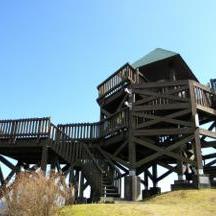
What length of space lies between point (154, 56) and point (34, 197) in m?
15.5

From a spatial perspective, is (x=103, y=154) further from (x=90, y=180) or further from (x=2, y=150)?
(x=2, y=150)

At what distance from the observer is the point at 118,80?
69.5ft

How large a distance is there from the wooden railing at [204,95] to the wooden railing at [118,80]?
3.81 m

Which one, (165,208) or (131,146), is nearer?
(165,208)

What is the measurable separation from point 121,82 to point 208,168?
7.29m

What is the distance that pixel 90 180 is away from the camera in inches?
677

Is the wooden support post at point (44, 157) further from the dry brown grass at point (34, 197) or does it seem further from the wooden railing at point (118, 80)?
the dry brown grass at point (34, 197)

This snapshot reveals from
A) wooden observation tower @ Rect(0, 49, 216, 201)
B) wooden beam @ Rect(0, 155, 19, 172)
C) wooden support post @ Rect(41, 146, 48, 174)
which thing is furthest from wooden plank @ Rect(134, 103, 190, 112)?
wooden beam @ Rect(0, 155, 19, 172)

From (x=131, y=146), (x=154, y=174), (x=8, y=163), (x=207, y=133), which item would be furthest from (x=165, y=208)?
(x=8, y=163)

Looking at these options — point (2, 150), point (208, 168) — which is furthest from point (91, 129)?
point (208, 168)

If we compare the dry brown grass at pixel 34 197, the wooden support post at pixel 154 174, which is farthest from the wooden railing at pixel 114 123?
the dry brown grass at pixel 34 197

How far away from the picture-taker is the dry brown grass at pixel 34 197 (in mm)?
10758

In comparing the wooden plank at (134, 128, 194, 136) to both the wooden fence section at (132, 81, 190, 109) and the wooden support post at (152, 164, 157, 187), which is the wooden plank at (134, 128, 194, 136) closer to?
the wooden fence section at (132, 81, 190, 109)

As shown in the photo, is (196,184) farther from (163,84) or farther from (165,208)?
(163,84)
